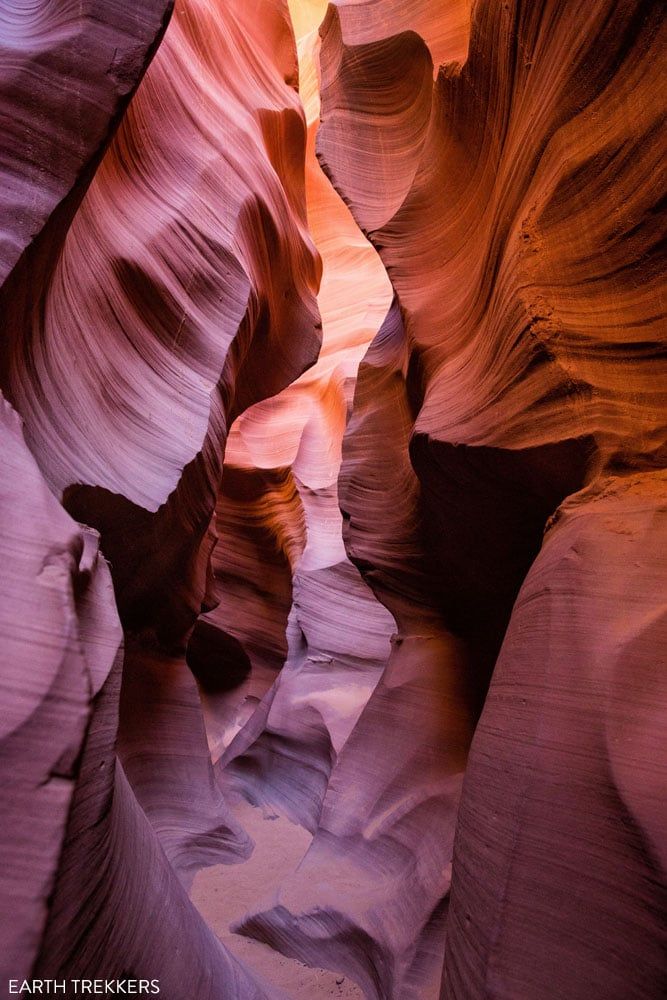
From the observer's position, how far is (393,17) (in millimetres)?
4688

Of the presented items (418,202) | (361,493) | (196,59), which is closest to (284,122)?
(196,59)

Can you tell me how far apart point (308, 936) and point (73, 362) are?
2921 millimetres

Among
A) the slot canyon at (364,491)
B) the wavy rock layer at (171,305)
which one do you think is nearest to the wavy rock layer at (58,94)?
→ the slot canyon at (364,491)

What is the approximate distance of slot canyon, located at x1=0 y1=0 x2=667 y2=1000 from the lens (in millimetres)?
1590

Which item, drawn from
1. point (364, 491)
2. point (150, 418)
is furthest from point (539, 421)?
point (364, 491)

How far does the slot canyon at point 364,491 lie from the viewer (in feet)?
5.22

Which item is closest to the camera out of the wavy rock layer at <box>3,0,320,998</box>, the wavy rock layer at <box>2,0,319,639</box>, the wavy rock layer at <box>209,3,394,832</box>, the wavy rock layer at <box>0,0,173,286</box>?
the wavy rock layer at <box>3,0,320,998</box>

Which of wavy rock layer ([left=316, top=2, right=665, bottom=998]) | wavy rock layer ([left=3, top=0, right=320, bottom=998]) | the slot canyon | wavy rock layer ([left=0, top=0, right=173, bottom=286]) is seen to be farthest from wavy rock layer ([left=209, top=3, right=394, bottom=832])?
wavy rock layer ([left=0, top=0, right=173, bottom=286])

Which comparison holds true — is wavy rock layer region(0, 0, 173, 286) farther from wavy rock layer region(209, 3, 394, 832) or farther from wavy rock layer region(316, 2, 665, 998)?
wavy rock layer region(209, 3, 394, 832)

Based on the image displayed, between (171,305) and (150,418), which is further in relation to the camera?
(171,305)

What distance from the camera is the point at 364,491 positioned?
15.6 feet

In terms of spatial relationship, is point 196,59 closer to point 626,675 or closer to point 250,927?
point 626,675

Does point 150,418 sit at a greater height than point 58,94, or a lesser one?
lesser

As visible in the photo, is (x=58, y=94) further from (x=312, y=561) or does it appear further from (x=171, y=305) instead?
(x=312, y=561)
